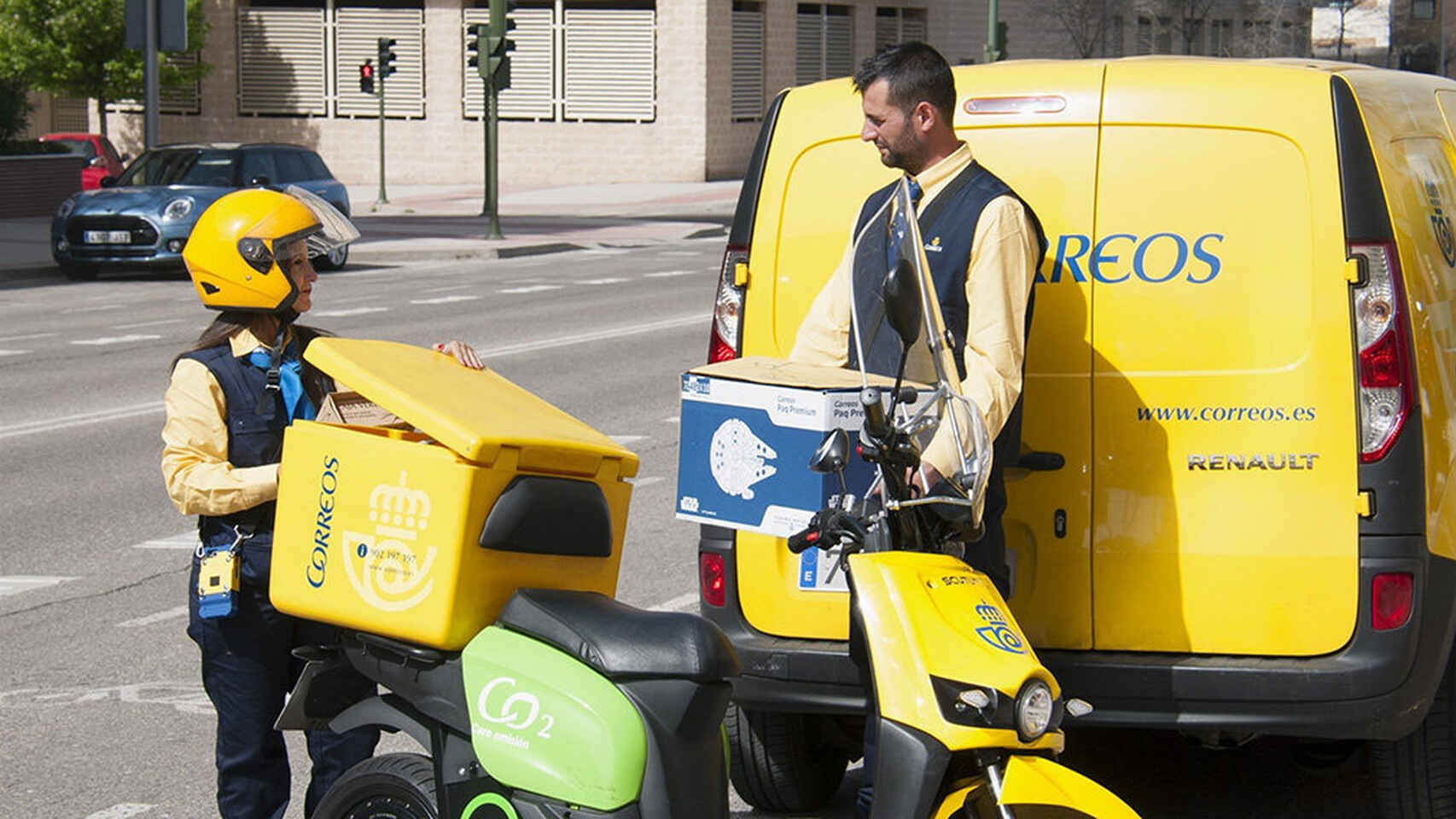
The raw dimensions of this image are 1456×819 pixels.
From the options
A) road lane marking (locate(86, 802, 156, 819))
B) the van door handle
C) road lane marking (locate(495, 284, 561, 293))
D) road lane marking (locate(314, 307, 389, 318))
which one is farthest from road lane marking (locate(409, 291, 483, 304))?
the van door handle

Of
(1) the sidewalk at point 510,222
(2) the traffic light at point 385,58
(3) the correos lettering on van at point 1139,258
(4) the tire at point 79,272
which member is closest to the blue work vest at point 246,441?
(3) the correos lettering on van at point 1139,258

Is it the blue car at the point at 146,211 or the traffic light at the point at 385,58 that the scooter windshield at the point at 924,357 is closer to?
the blue car at the point at 146,211

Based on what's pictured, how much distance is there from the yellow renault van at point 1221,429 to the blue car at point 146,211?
19.0 m

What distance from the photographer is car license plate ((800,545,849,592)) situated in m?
4.89

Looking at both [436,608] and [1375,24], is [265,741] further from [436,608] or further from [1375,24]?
[1375,24]

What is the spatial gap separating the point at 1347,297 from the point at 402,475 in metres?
2.22

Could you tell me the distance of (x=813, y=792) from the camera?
543 cm

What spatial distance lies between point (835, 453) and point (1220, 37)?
70428 millimetres

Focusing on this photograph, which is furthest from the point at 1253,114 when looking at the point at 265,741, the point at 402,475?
the point at 265,741

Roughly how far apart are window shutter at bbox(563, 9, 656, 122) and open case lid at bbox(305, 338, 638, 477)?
41.9 meters

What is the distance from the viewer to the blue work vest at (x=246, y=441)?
13.9ft

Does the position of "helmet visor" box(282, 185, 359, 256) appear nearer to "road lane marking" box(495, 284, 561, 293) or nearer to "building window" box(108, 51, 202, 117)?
"road lane marking" box(495, 284, 561, 293)

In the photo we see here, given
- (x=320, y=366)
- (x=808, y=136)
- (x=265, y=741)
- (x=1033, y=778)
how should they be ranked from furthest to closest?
(x=808, y=136) → (x=265, y=741) → (x=320, y=366) → (x=1033, y=778)

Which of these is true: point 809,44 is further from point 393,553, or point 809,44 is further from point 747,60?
point 393,553
